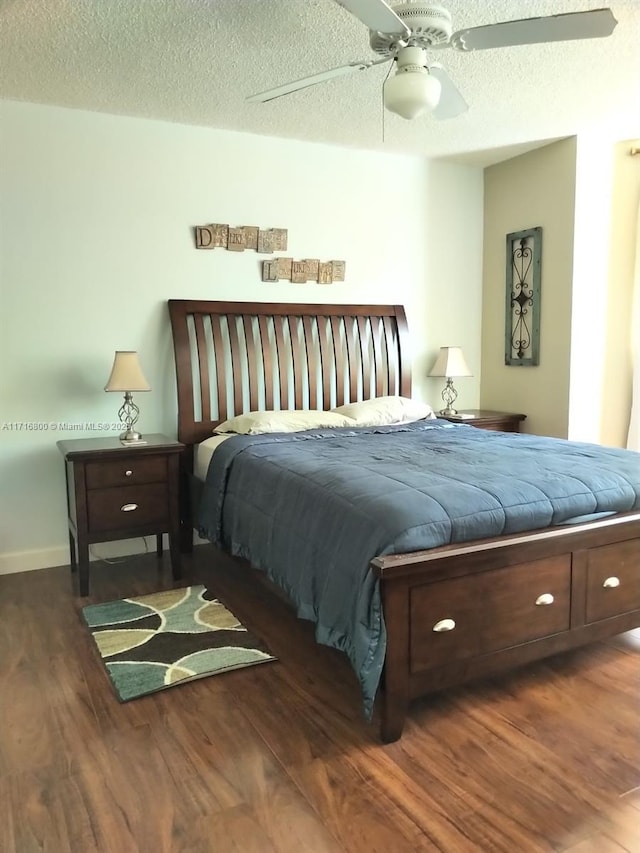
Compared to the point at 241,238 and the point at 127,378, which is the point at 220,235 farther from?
the point at 127,378

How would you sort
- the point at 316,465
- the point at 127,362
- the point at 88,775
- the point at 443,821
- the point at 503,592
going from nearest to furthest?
the point at 443,821
the point at 88,775
the point at 503,592
the point at 316,465
the point at 127,362

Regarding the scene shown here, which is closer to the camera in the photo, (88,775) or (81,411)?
(88,775)

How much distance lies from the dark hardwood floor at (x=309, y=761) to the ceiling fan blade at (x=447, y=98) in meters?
2.24

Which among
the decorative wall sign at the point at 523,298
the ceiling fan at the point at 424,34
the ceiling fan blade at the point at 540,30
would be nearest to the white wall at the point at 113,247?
the decorative wall sign at the point at 523,298

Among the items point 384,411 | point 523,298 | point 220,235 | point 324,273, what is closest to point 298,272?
point 324,273

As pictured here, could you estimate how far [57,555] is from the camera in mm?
3604

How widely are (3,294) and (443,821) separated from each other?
3099 millimetres

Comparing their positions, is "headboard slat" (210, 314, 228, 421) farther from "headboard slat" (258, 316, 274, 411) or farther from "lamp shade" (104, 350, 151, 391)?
"lamp shade" (104, 350, 151, 391)

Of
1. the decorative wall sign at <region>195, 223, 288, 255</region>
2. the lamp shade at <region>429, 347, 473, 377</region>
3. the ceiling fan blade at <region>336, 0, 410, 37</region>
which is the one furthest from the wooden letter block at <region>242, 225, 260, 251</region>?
the ceiling fan blade at <region>336, 0, 410, 37</region>

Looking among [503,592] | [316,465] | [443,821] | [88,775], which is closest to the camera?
[443,821]

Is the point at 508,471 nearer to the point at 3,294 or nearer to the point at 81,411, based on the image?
the point at 81,411

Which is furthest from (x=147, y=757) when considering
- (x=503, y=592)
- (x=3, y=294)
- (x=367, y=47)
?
(x=367, y=47)

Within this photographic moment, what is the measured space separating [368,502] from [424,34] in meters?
1.56

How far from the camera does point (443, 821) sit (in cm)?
164
